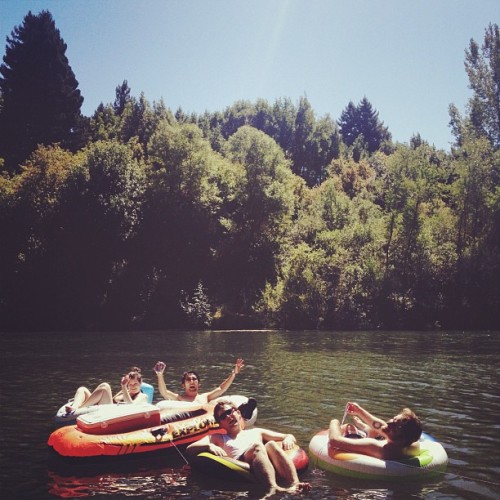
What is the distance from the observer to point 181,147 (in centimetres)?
4484

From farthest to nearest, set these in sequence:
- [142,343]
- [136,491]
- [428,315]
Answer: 1. [428,315]
2. [142,343]
3. [136,491]

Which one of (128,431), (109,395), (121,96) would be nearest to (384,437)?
(128,431)

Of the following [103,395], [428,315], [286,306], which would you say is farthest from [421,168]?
[103,395]

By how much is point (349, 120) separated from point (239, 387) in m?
93.2

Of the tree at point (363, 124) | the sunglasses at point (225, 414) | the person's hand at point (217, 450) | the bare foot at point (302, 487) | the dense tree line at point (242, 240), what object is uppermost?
the tree at point (363, 124)

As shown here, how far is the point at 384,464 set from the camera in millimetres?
7707

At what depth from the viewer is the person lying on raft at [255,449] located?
7336mm

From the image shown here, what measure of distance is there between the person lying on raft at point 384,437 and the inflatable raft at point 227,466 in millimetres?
652

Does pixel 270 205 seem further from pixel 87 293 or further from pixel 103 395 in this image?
pixel 103 395

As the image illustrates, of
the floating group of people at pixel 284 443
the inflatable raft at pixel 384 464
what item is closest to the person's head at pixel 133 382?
the floating group of people at pixel 284 443

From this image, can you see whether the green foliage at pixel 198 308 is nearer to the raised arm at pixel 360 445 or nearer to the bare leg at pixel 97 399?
the bare leg at pixel 97 399

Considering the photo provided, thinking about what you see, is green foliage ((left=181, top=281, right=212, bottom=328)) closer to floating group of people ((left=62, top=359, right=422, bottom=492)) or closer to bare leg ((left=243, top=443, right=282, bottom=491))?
floating group of people ((left=62, top=359, right=422, bottom=492))

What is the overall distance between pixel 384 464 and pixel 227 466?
2.17 metres

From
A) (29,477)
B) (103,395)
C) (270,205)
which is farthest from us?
(270,205)
